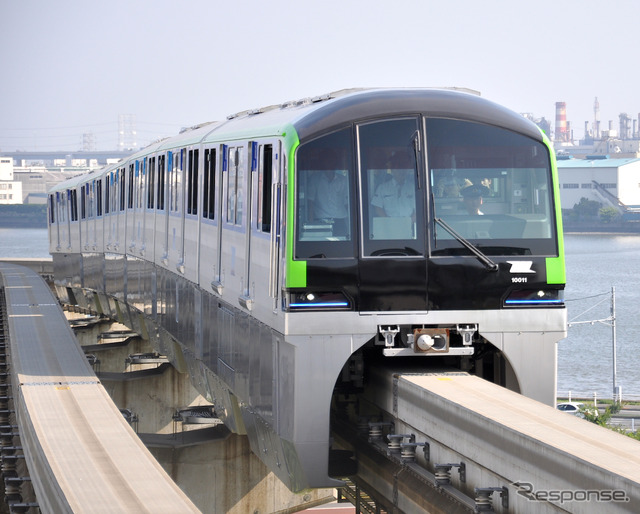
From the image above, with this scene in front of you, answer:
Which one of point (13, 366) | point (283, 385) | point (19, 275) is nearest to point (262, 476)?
point (13, 366)

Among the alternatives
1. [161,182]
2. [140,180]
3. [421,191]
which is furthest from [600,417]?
[421,191]

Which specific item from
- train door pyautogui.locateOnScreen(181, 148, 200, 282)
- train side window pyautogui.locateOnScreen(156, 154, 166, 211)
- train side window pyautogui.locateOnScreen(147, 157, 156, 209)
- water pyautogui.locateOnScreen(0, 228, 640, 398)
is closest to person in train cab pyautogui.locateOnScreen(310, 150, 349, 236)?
train door pyautogui.locateOnScreen(181, 148, 200, 282)

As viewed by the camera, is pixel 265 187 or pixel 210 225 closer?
pixel 265 187

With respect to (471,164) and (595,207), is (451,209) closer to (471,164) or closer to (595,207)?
(471,164)

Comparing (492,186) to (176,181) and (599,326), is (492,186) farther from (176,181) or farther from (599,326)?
(599,326)

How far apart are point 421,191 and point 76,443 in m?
3.46

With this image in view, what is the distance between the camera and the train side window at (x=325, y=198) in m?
10.5

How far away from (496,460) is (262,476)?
1196cm

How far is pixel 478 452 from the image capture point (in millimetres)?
8469

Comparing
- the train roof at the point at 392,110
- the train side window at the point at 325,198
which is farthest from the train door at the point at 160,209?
the train side window at the point at 325,198

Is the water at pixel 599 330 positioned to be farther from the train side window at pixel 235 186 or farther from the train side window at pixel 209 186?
the train side window at pixel 235 186

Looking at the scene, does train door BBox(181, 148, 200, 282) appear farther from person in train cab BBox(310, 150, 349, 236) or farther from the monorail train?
person in train cab BBox(310, 150, 349, 236)

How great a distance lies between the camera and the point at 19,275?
40.9m

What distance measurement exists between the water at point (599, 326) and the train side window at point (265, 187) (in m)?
59.6
